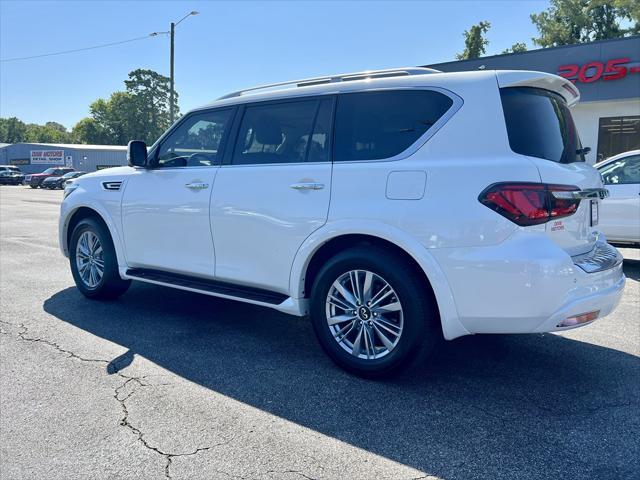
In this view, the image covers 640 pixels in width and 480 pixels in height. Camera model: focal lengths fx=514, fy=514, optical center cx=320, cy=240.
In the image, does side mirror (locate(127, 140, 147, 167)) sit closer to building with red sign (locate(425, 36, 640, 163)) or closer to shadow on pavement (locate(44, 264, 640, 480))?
shadow on pavement (locate(44, 264, 640, 480))

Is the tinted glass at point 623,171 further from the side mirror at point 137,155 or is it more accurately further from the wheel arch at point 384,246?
the side mirror at point 137,155

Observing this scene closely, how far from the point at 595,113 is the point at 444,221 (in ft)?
57.9

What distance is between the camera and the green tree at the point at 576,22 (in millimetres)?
36219

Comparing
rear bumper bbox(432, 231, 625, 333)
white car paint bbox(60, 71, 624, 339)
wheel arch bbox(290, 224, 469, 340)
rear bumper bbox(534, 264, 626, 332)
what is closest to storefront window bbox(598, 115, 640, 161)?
white car paint bbox(60, 71, 624, 339)

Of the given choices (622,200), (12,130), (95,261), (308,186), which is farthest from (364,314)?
(12,130)

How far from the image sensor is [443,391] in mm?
3352

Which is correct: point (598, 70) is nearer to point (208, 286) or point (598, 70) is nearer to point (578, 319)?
point (578, 319)

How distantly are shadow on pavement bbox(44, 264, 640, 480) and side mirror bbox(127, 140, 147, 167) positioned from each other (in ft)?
4.84

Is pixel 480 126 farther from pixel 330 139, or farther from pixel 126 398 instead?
pixel 126 398

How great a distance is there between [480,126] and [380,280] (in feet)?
3.80

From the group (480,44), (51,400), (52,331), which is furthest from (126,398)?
(480,44)

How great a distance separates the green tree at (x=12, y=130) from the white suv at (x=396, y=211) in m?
147

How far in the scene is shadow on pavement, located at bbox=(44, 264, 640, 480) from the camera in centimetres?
262

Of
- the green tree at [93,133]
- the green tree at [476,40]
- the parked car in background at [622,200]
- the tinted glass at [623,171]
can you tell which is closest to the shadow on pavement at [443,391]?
the parked car in background at [622,200]
